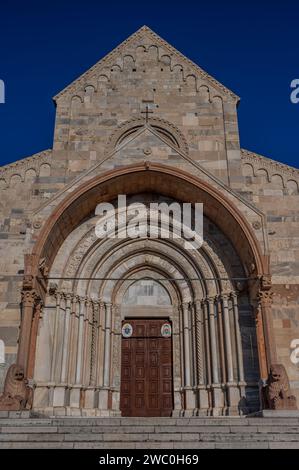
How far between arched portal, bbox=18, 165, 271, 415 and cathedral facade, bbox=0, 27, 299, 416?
0.04 m

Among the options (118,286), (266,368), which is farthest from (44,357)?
(266,368)

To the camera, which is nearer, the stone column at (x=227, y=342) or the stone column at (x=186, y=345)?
the stone column at (x=227, y=342)

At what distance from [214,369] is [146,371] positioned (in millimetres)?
2116

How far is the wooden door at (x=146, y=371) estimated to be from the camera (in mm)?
13375

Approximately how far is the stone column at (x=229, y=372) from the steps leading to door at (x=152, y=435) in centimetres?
353

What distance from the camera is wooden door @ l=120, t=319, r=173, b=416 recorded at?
43.9ft

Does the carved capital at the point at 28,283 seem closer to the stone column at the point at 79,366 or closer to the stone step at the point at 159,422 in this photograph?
the stone column at the point at 79,366

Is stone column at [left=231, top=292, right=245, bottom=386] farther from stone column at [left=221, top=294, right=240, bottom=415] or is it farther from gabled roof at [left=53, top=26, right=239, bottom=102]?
gabled roof at [left=53, top=26, right=239, bottom=102]

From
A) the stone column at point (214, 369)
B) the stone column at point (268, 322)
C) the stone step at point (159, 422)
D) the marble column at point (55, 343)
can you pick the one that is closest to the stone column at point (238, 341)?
the stone column at point (214, 369)

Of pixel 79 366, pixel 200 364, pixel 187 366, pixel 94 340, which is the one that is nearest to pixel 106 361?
pixel 94 340

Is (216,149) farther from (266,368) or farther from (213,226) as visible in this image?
(266,368)

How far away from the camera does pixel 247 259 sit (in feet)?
43.7
